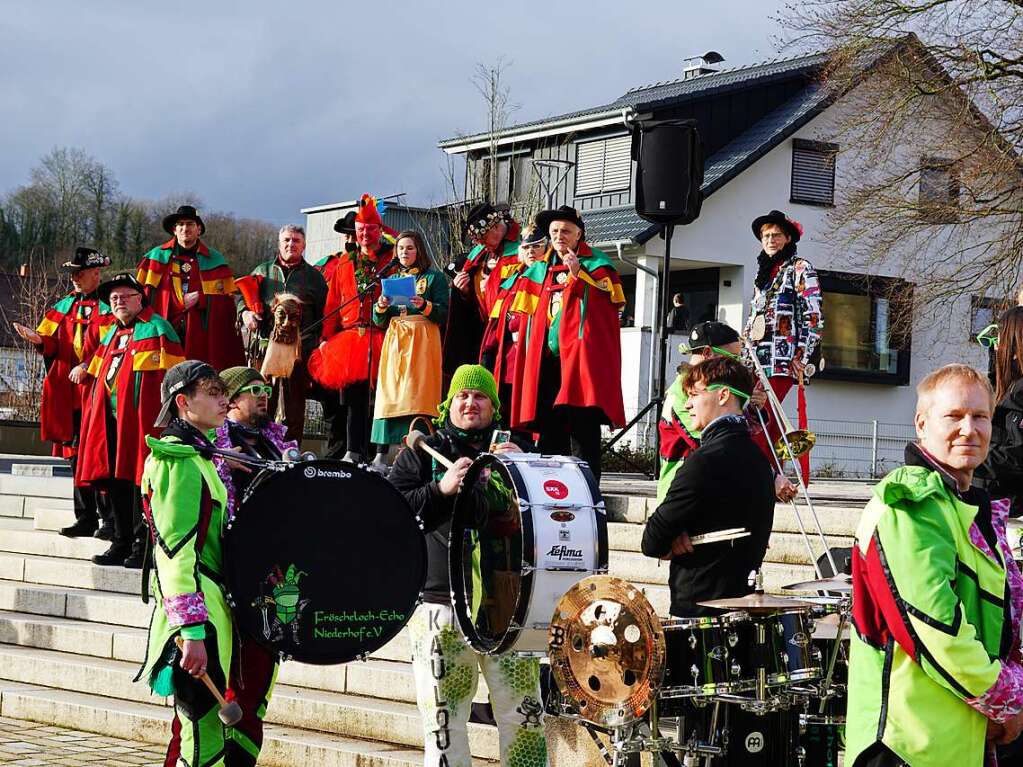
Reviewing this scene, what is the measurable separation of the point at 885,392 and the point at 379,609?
2533 centimetres

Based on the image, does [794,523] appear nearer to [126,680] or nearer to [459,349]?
[459,349]

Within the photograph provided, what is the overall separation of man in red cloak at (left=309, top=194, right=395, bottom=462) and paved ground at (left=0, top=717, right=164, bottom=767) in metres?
3.43

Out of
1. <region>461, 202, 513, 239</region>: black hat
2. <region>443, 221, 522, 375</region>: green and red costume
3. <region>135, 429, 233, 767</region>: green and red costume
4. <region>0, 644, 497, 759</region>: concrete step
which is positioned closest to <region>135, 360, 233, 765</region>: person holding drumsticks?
<region>135, 429, 233, 767</region>: green and red costume

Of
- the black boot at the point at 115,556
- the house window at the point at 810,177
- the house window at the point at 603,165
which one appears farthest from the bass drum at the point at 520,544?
the house window at the point at 810,177

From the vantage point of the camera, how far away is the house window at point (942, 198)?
74.3 feet

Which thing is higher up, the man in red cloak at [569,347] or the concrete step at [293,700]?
the man in red cloak at [569,347]

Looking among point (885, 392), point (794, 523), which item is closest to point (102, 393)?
point (794, 523)

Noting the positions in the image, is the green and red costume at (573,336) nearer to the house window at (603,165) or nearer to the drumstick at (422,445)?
the drumstick at (422,445)

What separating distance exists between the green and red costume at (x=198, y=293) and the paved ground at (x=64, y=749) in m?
3.80

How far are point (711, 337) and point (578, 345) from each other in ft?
6.94

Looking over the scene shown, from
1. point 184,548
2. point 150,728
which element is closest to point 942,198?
point 150,728

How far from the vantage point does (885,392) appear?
29.9 m

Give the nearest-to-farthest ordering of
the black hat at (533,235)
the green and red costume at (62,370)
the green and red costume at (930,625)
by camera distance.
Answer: the green and red costume at (930,625) < the black hat at (533,235) < the green and red costume at (62,370)

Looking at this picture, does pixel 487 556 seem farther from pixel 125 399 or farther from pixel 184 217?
pixel 184 217
